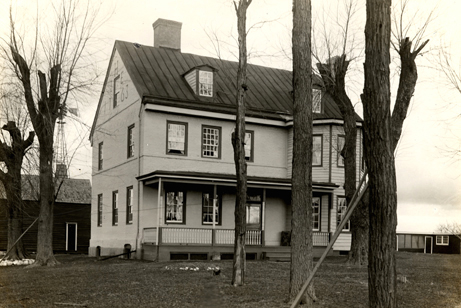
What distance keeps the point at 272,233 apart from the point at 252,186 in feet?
11.8

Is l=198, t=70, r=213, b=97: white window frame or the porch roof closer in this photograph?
the porch roof

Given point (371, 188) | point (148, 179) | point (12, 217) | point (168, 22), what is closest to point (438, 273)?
point (371, 188)

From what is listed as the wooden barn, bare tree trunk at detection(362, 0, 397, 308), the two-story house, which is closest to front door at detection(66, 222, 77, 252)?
the wooden barn

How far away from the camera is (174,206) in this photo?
78.8 ft

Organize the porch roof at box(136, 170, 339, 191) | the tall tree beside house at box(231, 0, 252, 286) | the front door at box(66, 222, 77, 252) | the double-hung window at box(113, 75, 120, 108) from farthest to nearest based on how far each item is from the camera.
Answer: the front door at box(66, 222, 77, 252) → the double-hung window at box(113, 75, 120, 108) → the porch roof at box(136, 170, 339, 191) → the tall tree beside house at box(231, 0, 252, 286)

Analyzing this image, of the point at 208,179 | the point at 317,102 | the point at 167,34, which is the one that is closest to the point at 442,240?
the point at 317,102

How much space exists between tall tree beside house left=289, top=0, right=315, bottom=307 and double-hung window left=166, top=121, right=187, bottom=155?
1473 centimetres

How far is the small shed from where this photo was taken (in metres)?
41.5

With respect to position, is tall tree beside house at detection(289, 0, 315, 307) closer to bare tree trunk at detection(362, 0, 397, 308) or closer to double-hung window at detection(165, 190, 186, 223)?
bare tree trunk at detection(362, 0, 397, 308)

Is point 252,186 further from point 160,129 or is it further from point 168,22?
point 168,22

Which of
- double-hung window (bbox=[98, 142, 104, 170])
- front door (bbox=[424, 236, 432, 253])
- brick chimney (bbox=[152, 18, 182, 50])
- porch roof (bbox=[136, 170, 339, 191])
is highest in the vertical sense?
brick chimney (bbox=[152, 18, 182, 50])

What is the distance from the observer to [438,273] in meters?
15.9

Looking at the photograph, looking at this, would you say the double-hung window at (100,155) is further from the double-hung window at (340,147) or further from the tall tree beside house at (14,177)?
the double-hung window at (340,147)

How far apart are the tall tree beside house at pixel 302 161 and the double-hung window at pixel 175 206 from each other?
14.7 meters
